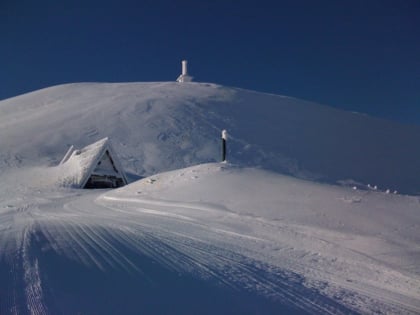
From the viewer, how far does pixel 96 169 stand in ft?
61.8

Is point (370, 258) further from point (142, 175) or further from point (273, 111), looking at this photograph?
point (273, 111)

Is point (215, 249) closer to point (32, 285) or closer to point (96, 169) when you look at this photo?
point (32, 285)

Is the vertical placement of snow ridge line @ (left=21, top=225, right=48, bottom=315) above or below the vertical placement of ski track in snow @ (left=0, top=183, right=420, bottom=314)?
above

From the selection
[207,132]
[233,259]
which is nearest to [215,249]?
[233,259]

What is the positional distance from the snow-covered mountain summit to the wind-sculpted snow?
18759 mm

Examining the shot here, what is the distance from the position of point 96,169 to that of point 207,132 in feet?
45.0

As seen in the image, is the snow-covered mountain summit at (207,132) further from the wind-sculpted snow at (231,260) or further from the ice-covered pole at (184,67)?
the wind-sculpted snow at (231,260)

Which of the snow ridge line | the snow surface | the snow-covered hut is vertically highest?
the snow ridge line

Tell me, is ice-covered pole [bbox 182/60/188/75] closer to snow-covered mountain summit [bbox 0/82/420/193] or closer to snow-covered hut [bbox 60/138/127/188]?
snow-covered mountain summit [bbox 0/82/420/193]

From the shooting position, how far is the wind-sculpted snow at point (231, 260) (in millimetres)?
2979

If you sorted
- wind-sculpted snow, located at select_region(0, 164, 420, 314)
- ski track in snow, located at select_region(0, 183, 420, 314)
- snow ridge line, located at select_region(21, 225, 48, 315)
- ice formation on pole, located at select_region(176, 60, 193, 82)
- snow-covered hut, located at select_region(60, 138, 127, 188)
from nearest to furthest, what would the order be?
snow ridge line, located at select_region(21, 225, 48, 315) < wind-sculpted snow, located at select_region(0, 164, 420, 314) < ski track in snow, located at select_region(0, 183, 420, 314) < snow-covered hut, located at select_region(60, 138, 127, 188) < ice formation on pole, located at select_region(176, 60, 193, 82)

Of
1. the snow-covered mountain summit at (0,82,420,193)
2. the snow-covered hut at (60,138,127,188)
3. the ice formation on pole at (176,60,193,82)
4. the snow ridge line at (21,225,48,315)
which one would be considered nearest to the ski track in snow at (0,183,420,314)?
the snow ridge line at (21,225,48,315)

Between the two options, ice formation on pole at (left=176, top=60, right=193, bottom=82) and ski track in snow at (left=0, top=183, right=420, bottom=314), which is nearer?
ski track in snow at (left=0, top=183, right=420, bottom=314)

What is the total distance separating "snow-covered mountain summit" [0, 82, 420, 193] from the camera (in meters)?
27.1
